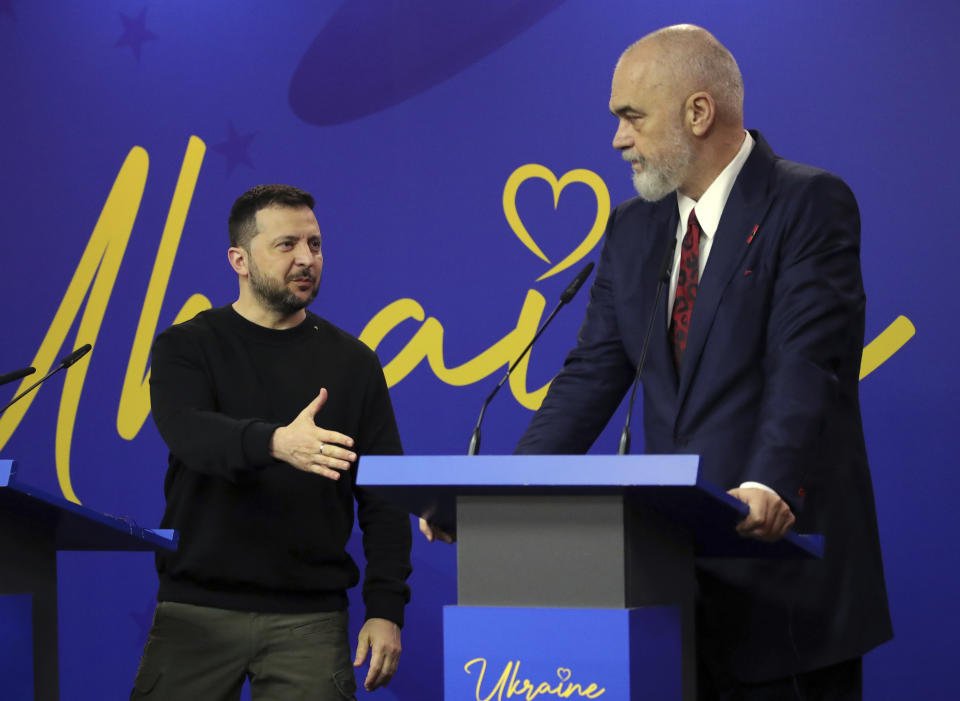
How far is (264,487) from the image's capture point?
2674 millimetres

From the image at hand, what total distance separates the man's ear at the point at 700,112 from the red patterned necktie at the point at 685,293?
0.70 feet

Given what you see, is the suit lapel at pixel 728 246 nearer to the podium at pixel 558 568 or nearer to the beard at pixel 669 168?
the beard at pixel 669 168

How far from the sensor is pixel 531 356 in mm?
3955

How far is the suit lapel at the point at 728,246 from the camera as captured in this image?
6.53 ft

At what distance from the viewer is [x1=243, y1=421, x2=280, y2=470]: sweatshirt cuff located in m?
2.34

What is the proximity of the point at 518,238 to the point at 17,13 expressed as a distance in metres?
2.18

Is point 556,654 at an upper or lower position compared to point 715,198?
lower

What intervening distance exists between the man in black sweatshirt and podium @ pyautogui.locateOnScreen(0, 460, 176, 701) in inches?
5.6

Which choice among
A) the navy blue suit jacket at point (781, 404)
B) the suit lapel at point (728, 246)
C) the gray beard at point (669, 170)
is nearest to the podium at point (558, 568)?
the navy blue suit jacket at point (781, 404)

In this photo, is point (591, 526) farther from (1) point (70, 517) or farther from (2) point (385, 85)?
(2) point (385, 85)

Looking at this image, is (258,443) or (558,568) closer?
(558,568)

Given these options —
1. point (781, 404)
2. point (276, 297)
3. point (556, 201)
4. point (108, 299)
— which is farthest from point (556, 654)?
point (108, 299)

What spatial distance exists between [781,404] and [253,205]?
1.60 metres

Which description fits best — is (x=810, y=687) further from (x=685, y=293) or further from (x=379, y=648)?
(x=379, y=648)
